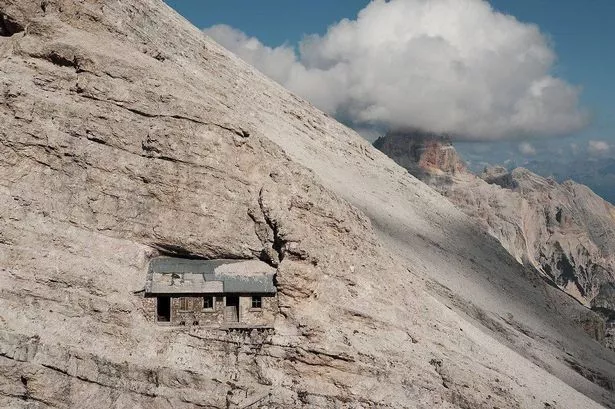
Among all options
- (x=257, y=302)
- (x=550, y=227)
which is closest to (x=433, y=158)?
(x=550, y=227)

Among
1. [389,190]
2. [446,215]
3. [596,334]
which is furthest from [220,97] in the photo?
[596,334]

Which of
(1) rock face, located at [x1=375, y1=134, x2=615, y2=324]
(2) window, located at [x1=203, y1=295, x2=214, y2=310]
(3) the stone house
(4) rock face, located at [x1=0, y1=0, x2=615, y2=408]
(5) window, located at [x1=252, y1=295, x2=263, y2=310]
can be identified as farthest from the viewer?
(1) rock face, located at [x1=375, y1=134, x2=615, y2=324]

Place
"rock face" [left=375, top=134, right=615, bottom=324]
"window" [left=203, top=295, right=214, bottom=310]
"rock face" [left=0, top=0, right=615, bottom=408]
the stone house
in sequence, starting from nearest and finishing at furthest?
"rock face" [left=0, top=0, right=615, bottom=408], the stone house, "window" [left=203, top=295, right=214, bottom=310], "rock face" [left=375, top=134, right=615, bottom=324]

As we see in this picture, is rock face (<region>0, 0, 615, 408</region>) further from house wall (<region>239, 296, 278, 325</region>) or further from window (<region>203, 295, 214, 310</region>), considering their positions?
window (<region>203, 295, 214, 310</region>)

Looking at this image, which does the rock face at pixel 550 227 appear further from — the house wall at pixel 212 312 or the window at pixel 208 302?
the window at pixel 208 302

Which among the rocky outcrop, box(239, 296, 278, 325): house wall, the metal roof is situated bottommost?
box(239, 296, 278, 325): house wall

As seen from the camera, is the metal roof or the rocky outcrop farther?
the rocky outcrop

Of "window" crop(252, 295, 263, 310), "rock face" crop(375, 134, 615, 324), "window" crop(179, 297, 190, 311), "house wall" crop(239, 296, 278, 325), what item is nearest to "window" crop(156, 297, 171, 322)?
"window" crop(179, 297, 190, 311)
